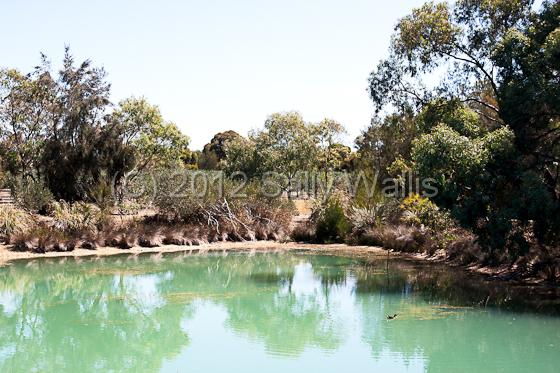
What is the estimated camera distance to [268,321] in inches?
508

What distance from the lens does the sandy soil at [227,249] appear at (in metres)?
21.4

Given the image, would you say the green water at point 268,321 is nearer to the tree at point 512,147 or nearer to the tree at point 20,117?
the tree at point 512,147

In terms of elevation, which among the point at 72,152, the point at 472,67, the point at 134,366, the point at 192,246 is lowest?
the point at 134,366

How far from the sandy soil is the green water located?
5.94ft

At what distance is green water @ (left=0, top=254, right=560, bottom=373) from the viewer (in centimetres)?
989

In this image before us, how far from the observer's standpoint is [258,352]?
10344 millimetres

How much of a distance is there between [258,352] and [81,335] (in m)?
3.45

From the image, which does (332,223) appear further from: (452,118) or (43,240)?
(43,240)

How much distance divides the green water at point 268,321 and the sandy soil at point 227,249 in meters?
1.81

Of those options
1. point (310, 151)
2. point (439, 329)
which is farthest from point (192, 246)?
point (310, 151)

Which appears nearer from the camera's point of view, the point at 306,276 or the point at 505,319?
the point at 505,319

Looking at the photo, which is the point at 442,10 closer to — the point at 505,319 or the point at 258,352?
the point at 505,319

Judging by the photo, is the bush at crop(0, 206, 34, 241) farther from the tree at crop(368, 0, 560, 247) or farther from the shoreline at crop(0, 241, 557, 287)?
the tree at crop(368, 0, 560, 247)

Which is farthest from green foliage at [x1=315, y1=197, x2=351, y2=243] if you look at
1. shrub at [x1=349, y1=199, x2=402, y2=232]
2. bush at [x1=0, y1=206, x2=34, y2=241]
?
bush at [x1=0, y1=206, x2=34, y2=241]
